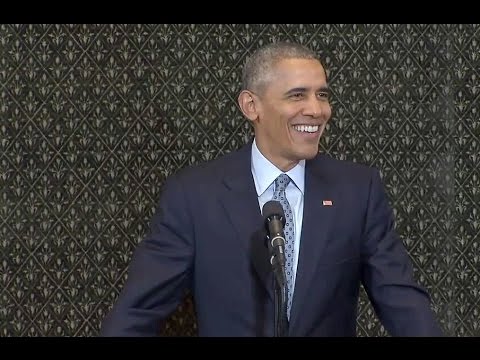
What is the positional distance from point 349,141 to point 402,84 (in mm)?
299

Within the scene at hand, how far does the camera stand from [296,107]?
2.38 metres

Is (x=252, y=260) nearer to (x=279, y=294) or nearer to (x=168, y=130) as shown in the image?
(x=279, y=294)

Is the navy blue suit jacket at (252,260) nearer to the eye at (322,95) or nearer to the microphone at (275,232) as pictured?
the eye at (322,95)

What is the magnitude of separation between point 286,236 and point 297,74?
47 cm

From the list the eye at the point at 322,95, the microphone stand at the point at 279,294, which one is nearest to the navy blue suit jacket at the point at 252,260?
the eye at the point at 322,95

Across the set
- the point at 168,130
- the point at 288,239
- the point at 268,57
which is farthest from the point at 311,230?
the point at 168,130

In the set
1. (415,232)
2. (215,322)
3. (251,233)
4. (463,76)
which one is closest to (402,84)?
(463,76)

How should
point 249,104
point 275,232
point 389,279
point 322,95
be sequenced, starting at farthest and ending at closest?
point 249,104 < point 322,95 < point 389,279 < point 275,232

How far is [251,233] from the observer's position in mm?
2385

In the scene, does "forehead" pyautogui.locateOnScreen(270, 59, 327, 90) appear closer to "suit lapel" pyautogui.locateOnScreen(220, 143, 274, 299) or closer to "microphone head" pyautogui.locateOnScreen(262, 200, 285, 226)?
"suit lapel" pyautogui.locateOnScreen(220, 143, 274, 299)

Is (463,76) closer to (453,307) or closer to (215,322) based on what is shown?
(453,307)

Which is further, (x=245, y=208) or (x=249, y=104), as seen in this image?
(x=249, y=104)

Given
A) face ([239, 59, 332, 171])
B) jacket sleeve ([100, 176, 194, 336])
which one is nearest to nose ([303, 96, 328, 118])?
face ([239, 59, 332, 171])

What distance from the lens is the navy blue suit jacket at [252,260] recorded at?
2299mm
